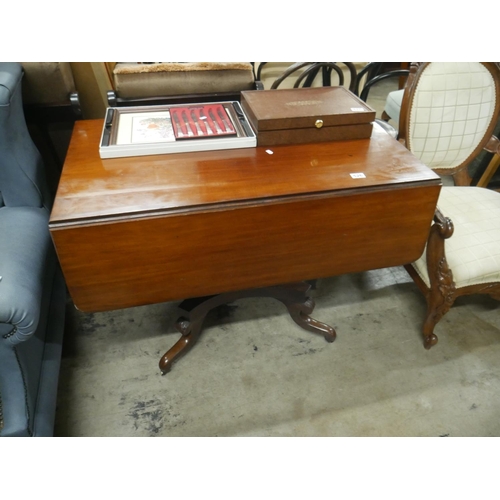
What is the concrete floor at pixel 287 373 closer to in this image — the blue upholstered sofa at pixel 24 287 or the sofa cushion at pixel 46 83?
the blue upholstered sofa at pixel 24 287

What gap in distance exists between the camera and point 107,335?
1.50 metres

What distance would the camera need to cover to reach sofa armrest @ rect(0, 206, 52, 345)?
91cm

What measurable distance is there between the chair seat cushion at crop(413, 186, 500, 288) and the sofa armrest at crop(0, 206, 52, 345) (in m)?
1.22

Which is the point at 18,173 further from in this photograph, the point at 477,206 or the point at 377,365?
the point at 477,206

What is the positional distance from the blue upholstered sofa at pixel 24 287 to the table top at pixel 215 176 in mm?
213

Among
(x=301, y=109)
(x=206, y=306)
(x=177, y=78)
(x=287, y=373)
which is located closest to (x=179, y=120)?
(x=177, y=78)

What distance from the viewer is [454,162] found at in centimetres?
154

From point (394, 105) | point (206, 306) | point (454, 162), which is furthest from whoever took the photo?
point (394, 105)

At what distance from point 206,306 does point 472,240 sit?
0.93 metres

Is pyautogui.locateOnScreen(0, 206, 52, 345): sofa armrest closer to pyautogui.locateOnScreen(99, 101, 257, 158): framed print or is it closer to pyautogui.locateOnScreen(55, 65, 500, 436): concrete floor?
pyautogui.locateOnScreen(99, 101, 257, 158): framed print

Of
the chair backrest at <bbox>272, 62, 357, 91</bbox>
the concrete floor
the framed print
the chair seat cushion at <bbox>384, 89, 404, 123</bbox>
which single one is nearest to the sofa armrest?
the framed print

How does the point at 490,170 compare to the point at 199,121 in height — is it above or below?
Result: below

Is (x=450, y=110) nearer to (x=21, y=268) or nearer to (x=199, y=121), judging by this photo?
(x=199, y=121)

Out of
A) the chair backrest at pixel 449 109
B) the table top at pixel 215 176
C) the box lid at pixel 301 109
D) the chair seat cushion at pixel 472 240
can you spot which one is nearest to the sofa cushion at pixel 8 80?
the table top at pixel 215 176
